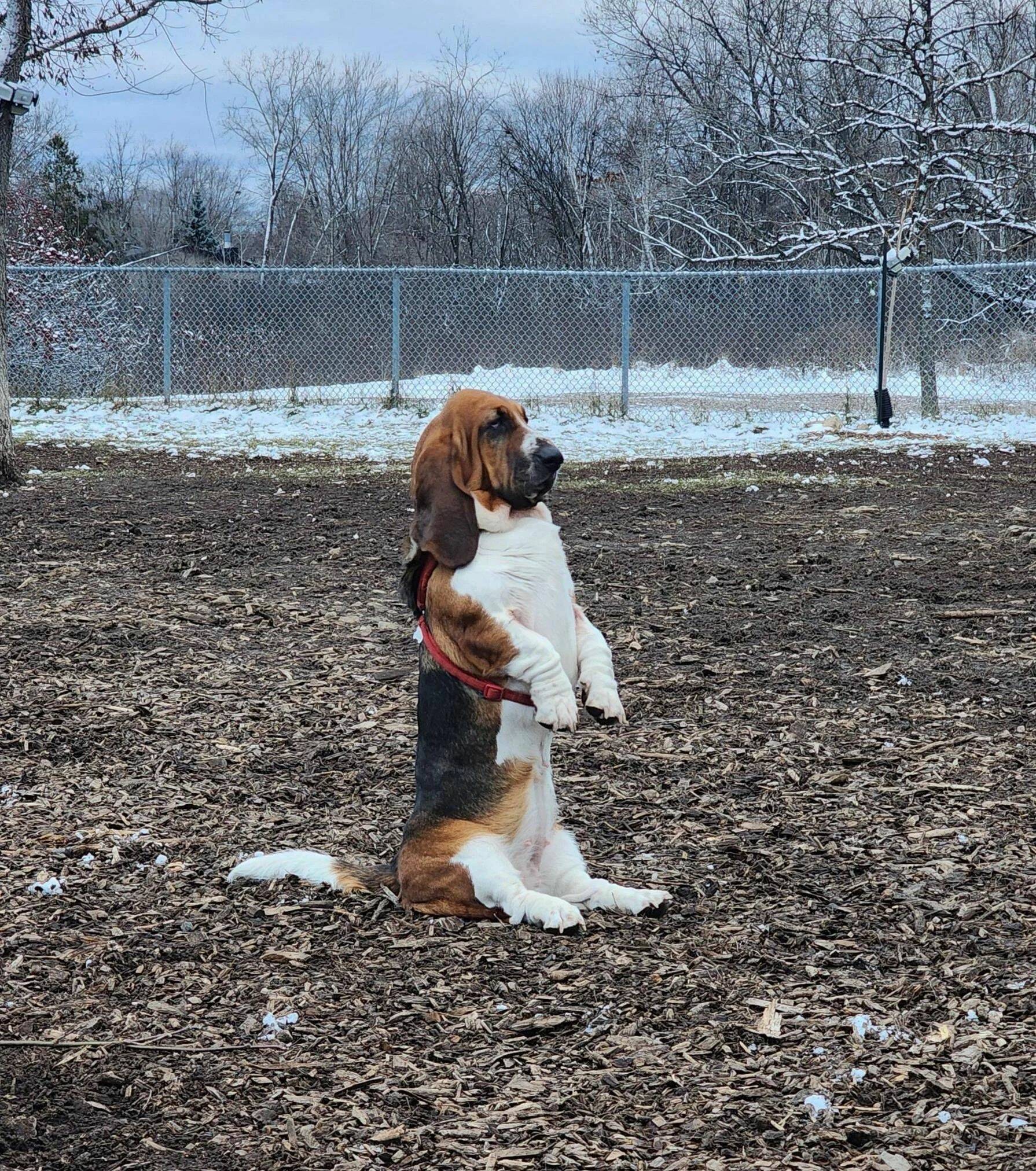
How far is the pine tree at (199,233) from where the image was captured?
39469 millimetres

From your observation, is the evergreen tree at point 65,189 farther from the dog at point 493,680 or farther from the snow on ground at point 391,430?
the dog at point 493,680

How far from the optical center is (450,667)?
3.31 m

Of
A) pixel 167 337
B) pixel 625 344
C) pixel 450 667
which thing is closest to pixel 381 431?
pixel 625 344

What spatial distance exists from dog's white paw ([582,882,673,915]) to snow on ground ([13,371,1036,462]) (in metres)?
9.94

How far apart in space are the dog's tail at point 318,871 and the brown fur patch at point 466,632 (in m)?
0.65

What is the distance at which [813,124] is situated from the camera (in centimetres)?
2192

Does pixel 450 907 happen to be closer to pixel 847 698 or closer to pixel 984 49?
pixel 847 698

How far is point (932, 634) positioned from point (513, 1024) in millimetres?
3810

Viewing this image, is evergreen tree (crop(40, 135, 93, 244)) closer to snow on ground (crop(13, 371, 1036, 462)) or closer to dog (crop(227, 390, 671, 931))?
snow on ground (crop(13, 371, 1036, 462))

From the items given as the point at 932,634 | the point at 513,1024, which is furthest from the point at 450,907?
the point at 932,634

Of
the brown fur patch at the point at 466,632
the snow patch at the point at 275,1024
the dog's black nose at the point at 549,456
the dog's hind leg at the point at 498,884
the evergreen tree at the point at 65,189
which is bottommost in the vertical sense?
the snow patch at the point at 275,1024

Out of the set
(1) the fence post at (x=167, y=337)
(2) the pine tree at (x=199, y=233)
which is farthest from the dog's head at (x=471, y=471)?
(2) the pine tree at (x=199, y=233)

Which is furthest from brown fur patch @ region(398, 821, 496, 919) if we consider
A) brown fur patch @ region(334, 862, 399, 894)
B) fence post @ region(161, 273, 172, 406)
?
fence post @ region(161, 273, 172, 406)

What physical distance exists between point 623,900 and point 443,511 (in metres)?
1.12
